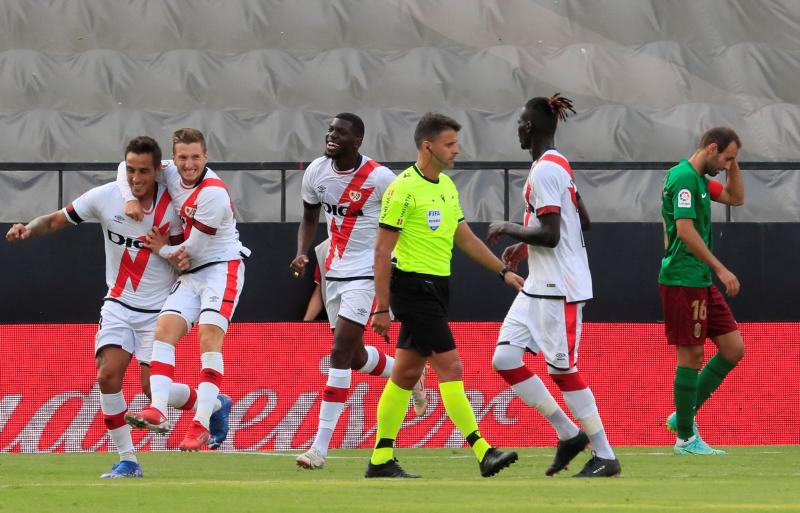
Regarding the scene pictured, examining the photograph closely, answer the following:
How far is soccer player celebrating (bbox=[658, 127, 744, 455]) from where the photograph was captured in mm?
11367

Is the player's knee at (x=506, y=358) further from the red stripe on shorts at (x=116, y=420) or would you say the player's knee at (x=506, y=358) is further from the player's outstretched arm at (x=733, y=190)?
the player's outstretched arm at (x=733, y=190)

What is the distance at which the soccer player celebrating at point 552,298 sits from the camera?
905cm

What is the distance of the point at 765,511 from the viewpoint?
22.2 ft

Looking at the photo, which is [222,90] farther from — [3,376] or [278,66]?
[3,376]

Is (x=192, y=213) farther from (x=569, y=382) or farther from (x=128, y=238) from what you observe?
(x=569, y=382)

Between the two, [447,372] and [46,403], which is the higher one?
[447,372]

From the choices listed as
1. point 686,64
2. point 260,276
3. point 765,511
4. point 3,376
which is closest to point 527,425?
point 260,276

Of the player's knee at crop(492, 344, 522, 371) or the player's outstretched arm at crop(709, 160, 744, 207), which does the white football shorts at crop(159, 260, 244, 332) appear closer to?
the player's knee at crop(492, 344, 522, 371)

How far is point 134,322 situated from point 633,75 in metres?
12.0

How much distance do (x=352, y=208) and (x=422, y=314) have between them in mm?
2134

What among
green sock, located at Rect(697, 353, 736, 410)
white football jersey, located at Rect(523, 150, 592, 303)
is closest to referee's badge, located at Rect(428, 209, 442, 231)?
white football jersey, located at Rect(523, 150, 592, 303)

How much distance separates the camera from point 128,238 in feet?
33.1

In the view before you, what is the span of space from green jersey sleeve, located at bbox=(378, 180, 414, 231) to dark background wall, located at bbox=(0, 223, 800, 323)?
21.8ft

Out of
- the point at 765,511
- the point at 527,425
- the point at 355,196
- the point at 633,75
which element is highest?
the point at 633,75
